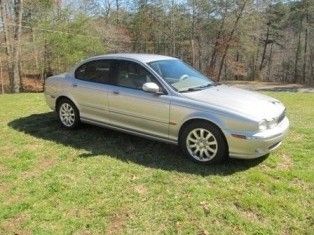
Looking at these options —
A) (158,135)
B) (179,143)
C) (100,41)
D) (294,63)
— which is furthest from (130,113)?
(294,63)

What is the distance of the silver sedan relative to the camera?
18.4 ft

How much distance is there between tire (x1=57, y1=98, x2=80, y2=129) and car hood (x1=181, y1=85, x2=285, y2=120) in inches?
97.2

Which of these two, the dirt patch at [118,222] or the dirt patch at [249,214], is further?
the dirt patch at [249,214]

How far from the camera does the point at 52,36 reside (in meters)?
31.2

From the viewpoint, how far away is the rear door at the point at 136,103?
622cm

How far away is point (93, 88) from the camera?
7133 mm

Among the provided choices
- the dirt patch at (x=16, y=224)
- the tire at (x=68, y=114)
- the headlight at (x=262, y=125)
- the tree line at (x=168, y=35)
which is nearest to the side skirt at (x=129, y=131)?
→ the tire at (x=68, y=114)

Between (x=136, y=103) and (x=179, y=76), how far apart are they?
87 centimetres

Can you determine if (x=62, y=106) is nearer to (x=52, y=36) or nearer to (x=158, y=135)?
(x=158, y=135)

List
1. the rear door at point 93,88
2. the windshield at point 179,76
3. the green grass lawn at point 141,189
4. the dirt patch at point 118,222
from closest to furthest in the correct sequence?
the dirt patch at point 118,222
the green grass lawn at point 141,189
the windshield at point 179,76
the rear door at point 93,88

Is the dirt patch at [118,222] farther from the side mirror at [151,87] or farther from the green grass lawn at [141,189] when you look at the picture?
the side mirror at [151,87]

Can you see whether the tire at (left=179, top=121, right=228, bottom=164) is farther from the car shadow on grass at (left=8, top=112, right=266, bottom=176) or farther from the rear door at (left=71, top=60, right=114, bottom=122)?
the rear door at (left=71, top=60, right=114, bottom=122)

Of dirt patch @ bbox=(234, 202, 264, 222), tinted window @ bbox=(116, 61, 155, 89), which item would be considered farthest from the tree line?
dirt patch @ bbox=(234, 202, 264, 222)

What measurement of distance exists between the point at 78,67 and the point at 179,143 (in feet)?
9.06
